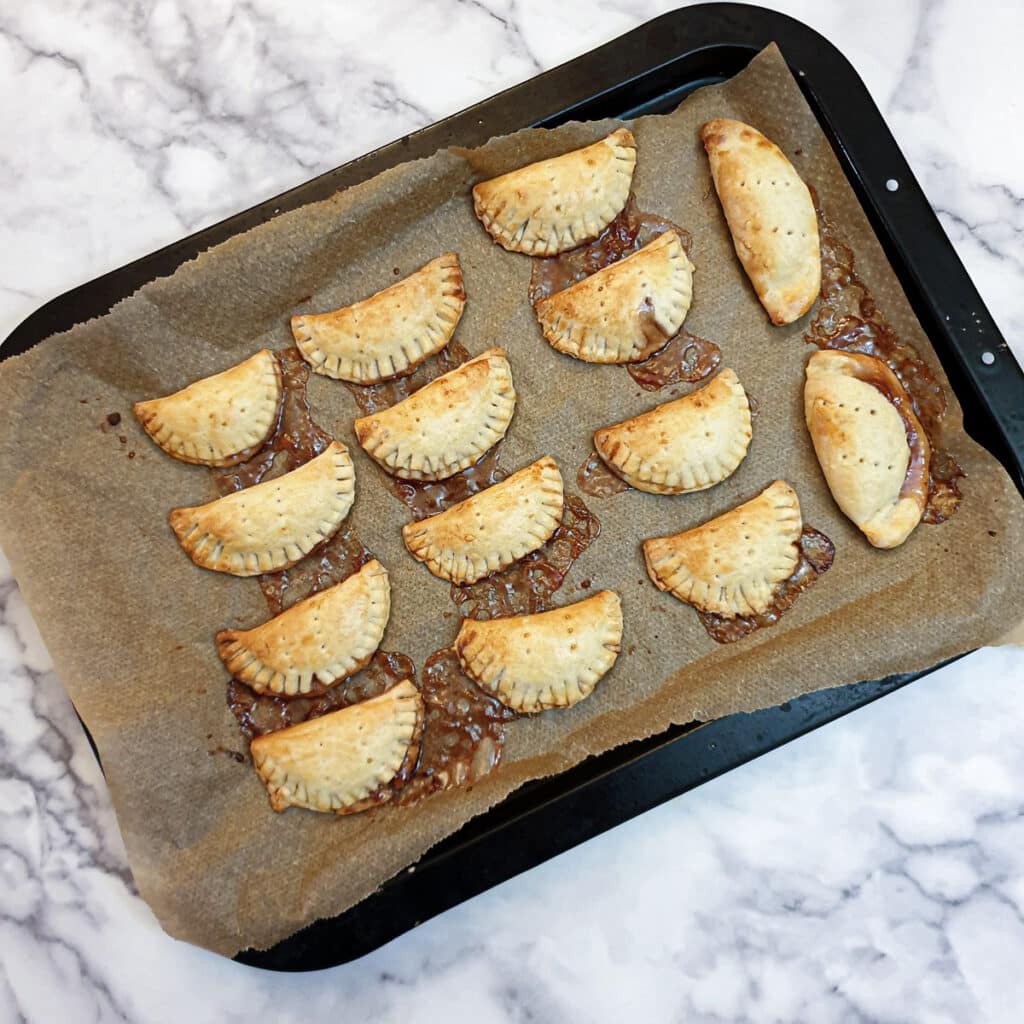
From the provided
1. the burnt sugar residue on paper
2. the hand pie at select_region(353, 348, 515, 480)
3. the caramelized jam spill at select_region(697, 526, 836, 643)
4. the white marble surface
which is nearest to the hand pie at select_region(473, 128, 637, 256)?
the burnt sugar residue on paper

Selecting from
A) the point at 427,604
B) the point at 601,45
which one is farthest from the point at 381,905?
the point at 601,45

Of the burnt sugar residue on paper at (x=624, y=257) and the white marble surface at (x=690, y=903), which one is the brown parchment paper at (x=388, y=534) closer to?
the burnt sugar residue on paper at (x=624, y=257)

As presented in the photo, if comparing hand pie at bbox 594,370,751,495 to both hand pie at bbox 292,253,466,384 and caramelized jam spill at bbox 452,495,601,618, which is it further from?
hand pie at bbox 292,253,466,384

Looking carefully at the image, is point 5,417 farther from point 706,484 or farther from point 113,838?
point 706,484

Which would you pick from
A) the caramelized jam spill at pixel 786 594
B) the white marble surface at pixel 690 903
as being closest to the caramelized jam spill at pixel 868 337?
the caramelized jam spill at pixel 786 594

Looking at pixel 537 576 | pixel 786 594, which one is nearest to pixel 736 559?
pixel 786 594

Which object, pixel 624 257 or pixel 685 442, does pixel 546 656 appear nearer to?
pixel 685 442

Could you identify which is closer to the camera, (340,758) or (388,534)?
(340,758)
